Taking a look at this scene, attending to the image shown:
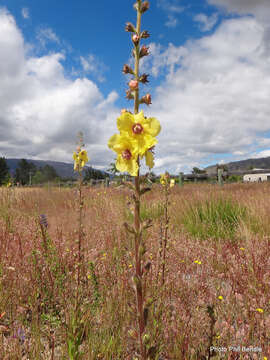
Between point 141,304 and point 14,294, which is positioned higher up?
point 141,304

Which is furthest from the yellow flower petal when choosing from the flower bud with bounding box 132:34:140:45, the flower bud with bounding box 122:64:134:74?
the flower bud with bounding box 132:34:140:45

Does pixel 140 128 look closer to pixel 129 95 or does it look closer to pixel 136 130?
pixel 136 130

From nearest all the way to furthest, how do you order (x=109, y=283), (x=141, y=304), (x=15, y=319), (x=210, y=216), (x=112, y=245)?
(x=141, y=304) → (x=15, y=319) → (x=109, y=283) → (x=112, y=245) → (x=210, y=216)

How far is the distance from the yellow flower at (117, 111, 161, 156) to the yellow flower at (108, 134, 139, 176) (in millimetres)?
39

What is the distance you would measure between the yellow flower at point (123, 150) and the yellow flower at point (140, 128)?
0.13 feet

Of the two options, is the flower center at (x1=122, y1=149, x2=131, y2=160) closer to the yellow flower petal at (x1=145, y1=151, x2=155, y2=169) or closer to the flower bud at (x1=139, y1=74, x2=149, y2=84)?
the yellow flower petal at (x1=145, y1=151, x2=155, y2=169)

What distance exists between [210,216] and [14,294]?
4.82 meters

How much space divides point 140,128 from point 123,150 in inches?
7.3

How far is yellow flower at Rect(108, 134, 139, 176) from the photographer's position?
1536 mm

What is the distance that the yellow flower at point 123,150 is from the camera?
154 centimetres

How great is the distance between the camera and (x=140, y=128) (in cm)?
152

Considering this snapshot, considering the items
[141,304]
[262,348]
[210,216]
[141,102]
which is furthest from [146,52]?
[210,216]

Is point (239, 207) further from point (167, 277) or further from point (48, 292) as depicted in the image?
point (48, 292)

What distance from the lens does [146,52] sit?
1554 mm
